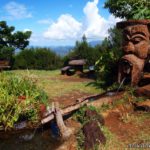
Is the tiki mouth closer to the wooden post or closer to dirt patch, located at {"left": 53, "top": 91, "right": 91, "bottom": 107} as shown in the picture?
dirt patch, located at {"left": 53, "top": 91, "right": 91, "bottom": 107}

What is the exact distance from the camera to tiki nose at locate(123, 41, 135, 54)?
35.2 feet

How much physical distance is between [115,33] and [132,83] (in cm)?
1089

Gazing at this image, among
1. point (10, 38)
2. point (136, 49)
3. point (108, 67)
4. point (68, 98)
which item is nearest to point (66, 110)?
point (68, 98)

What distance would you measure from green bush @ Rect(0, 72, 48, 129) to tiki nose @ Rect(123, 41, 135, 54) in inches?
215

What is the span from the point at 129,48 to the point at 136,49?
243 mm

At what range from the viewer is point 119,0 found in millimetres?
15070

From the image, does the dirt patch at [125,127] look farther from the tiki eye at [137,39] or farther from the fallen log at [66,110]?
the tiki eye at [137,39]

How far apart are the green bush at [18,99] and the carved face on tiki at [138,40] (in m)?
5.46

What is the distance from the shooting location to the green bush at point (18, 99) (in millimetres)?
5124

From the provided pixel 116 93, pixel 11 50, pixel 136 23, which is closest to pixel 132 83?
pixel 116 93

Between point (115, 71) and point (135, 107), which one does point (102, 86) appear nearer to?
point (115, 71)

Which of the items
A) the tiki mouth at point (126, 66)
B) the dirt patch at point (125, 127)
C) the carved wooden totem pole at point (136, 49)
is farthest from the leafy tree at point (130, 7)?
the dirt patch at point (125, 127)

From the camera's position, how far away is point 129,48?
10.8 m

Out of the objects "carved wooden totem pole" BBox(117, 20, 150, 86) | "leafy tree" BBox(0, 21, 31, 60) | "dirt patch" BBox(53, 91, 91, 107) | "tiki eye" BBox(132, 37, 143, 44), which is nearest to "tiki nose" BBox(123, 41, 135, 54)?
"carved wooden totem pole" BBox(117, 20, 150, 86)
